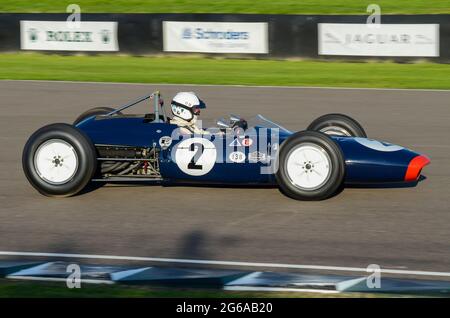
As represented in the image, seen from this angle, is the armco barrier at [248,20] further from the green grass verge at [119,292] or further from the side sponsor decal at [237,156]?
the green grass verge at [119,292]

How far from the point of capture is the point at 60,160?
9164 millimetres

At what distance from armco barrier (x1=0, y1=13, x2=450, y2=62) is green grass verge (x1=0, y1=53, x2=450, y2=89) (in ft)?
→ 0.97

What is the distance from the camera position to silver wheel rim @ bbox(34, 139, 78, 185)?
30.1 feet

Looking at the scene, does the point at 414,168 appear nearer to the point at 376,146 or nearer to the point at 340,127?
the point at 376,146

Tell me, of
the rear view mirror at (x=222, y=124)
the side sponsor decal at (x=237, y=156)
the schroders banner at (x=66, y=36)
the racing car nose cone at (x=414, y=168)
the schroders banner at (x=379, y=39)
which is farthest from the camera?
the schroders banner at (x=66, y=36)

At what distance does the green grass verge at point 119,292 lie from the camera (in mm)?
6113

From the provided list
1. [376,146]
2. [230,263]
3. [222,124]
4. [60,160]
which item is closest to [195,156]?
[222,124]

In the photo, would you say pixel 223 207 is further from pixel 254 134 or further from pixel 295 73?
pixel 295 73

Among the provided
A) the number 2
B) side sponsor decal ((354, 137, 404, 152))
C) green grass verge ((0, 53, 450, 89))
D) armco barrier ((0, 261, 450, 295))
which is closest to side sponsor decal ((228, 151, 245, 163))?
the number 2

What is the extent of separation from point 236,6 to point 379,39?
8373mm

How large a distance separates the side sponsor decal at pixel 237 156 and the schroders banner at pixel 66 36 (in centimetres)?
1449

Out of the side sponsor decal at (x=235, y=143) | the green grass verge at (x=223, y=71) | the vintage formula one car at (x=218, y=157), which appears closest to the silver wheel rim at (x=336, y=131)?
the vintage formula one car at (x=218, y=157)

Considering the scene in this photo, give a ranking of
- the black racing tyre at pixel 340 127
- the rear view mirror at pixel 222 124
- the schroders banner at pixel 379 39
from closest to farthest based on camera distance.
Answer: the rear view mirror at pixel 222 124
the black racing tyre at pixel 340 127
the schroders banner at pixel 379 39

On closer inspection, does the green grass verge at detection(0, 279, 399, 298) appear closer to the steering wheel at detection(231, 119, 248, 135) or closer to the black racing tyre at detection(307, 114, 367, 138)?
the steering wheel at detection(231, 119, 248, 135)
